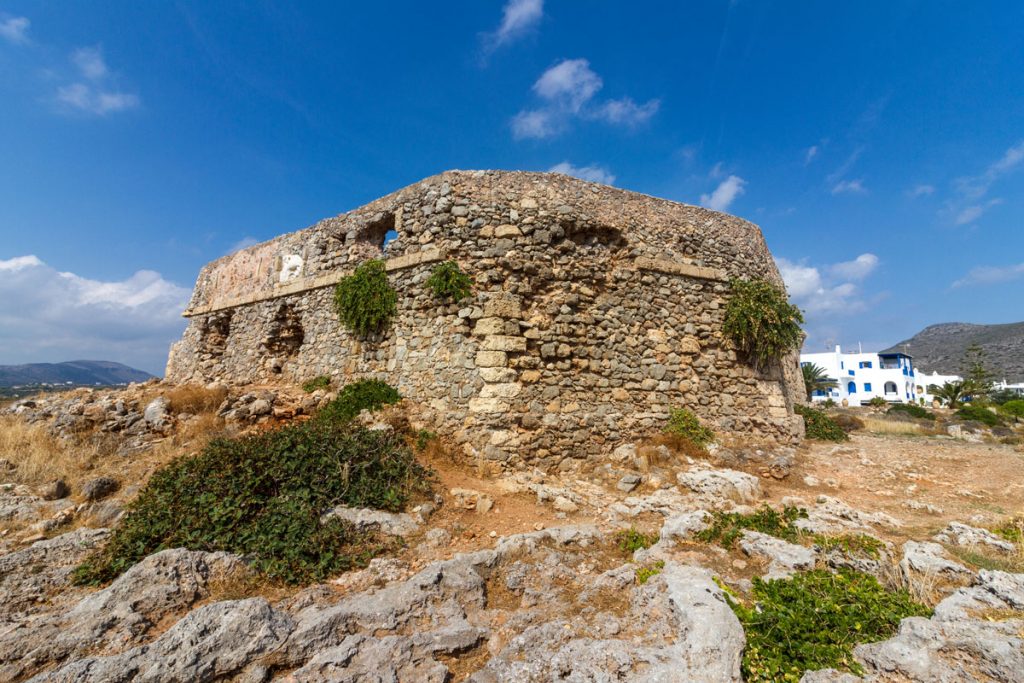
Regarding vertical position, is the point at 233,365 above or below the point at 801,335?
below

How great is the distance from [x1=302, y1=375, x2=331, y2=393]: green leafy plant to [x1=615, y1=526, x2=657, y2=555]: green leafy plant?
6727mm

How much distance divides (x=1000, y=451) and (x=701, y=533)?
12436 millimetres

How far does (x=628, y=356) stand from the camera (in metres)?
9.02

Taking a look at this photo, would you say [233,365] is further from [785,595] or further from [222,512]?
[785,595]

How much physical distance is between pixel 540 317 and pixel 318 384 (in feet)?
16.4

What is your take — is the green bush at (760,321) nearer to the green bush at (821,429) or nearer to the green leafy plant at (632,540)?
the green bush at (821,429)

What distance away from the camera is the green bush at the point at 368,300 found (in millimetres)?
A: 9023

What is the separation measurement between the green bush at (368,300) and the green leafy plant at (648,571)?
642 cm

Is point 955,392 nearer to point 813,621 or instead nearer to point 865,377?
point 865,377

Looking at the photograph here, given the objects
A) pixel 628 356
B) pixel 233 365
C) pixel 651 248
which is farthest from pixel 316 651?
pixel 233 365

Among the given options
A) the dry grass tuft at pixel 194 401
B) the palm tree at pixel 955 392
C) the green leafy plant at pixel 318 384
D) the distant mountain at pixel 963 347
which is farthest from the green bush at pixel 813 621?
the distant mountain at pixel 963 347

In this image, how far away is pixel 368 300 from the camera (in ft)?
30.1

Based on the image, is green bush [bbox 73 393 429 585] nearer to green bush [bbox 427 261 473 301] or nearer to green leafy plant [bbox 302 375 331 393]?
green bush [bbox 427 261 473 301]

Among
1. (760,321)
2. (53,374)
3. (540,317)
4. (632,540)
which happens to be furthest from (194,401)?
(53,374)
